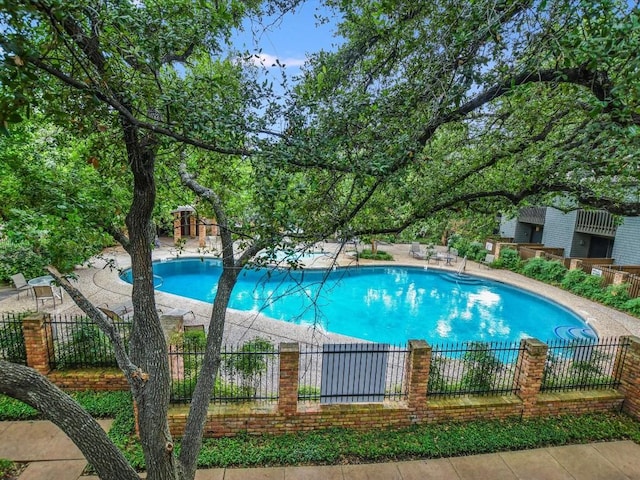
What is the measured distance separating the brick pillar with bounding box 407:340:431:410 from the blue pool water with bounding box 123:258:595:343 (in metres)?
4.39

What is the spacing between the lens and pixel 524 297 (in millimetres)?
15289

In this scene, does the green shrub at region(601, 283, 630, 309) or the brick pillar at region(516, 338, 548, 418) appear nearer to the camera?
the brick pillar at region(516, 338, 548, 418)

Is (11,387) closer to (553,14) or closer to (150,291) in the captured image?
(150,291)

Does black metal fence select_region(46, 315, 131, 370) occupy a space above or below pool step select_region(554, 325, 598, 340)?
above

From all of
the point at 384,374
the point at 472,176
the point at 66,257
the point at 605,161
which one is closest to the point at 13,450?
the point at 66,257

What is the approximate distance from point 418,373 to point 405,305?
9507mm

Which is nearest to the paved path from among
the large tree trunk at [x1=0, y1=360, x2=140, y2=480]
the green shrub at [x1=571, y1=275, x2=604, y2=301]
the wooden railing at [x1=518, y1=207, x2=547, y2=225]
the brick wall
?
the brick wall

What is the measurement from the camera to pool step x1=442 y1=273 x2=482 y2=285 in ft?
56.7

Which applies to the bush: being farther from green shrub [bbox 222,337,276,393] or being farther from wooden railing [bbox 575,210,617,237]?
green shrub [bbox 222,337,276,393]

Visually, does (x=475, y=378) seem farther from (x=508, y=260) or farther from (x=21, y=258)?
(x=508, y=260)

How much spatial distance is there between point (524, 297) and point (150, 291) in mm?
15611

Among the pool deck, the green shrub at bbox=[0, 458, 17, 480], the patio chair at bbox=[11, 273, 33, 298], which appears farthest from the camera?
the patio chair at bbox=[11, 273, 33, 298]

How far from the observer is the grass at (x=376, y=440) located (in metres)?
5.16

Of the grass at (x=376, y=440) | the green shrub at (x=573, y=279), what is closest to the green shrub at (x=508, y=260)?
the green shrub at (x=573, y=279)
